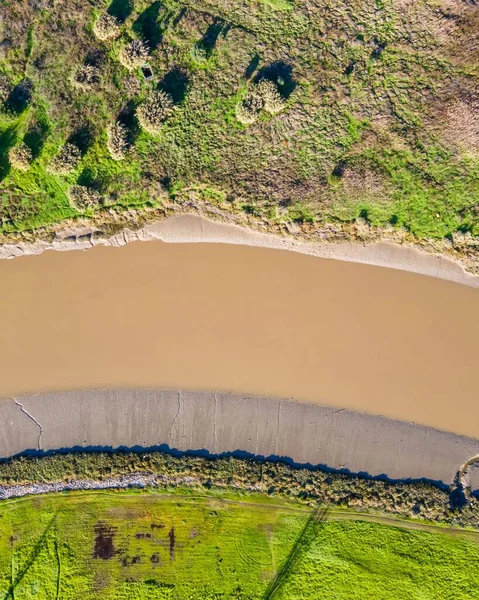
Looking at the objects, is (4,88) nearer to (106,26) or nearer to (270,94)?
(106,26)

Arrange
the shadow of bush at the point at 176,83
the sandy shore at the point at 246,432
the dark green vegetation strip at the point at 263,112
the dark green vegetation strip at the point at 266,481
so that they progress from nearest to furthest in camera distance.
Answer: the dark green vegetation strip at the point at 263,112
the shadow of bush at the point at 176,83
the dark green vegetation strip at the point at 266,481
the sandy shore at the point at 246,432

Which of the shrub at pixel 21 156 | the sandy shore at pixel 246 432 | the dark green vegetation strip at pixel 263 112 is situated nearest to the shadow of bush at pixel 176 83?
the dark green vegetation strip at pixel 263 112

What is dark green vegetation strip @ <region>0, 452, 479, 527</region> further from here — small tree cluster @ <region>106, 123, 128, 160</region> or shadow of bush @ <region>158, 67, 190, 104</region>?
shadow of bush @ <region>158, 67, 190, 104</region>

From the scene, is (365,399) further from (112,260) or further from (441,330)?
(112,260)

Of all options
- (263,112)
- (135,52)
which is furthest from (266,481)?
(135,52)

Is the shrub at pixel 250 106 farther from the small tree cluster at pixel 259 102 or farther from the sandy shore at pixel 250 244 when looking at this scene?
the sandy shore at pixel 250 244

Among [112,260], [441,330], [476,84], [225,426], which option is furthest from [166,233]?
[476,84]
